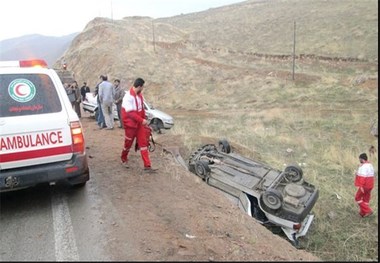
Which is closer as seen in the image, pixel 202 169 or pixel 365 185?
pixel 365 185

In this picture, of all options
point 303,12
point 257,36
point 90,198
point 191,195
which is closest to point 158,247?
point 90,198

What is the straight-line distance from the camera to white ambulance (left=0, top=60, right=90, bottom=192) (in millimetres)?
5008

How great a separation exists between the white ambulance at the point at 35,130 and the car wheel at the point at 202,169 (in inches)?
159

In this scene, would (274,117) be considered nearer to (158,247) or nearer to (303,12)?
(158,247)

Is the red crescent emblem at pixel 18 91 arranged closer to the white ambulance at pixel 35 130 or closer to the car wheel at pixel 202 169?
the white ambulance at pixel 35 130

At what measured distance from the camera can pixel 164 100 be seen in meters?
29.7

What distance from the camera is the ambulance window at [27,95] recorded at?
5176 millimetres

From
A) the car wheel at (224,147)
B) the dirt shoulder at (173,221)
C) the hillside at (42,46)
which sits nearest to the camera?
the dirt shoulder at (173,221)

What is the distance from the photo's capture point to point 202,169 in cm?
923

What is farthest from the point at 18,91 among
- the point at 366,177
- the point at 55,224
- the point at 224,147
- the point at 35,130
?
the point at 366,177

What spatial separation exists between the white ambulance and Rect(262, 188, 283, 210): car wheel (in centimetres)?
382

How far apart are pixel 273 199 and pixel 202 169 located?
6.25 feet

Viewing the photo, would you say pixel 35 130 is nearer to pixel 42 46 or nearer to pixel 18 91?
pixel 18 91

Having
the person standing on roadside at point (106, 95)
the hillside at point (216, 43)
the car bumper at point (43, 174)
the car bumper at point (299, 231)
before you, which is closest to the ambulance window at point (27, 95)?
the car bumper at point (43, 174)
